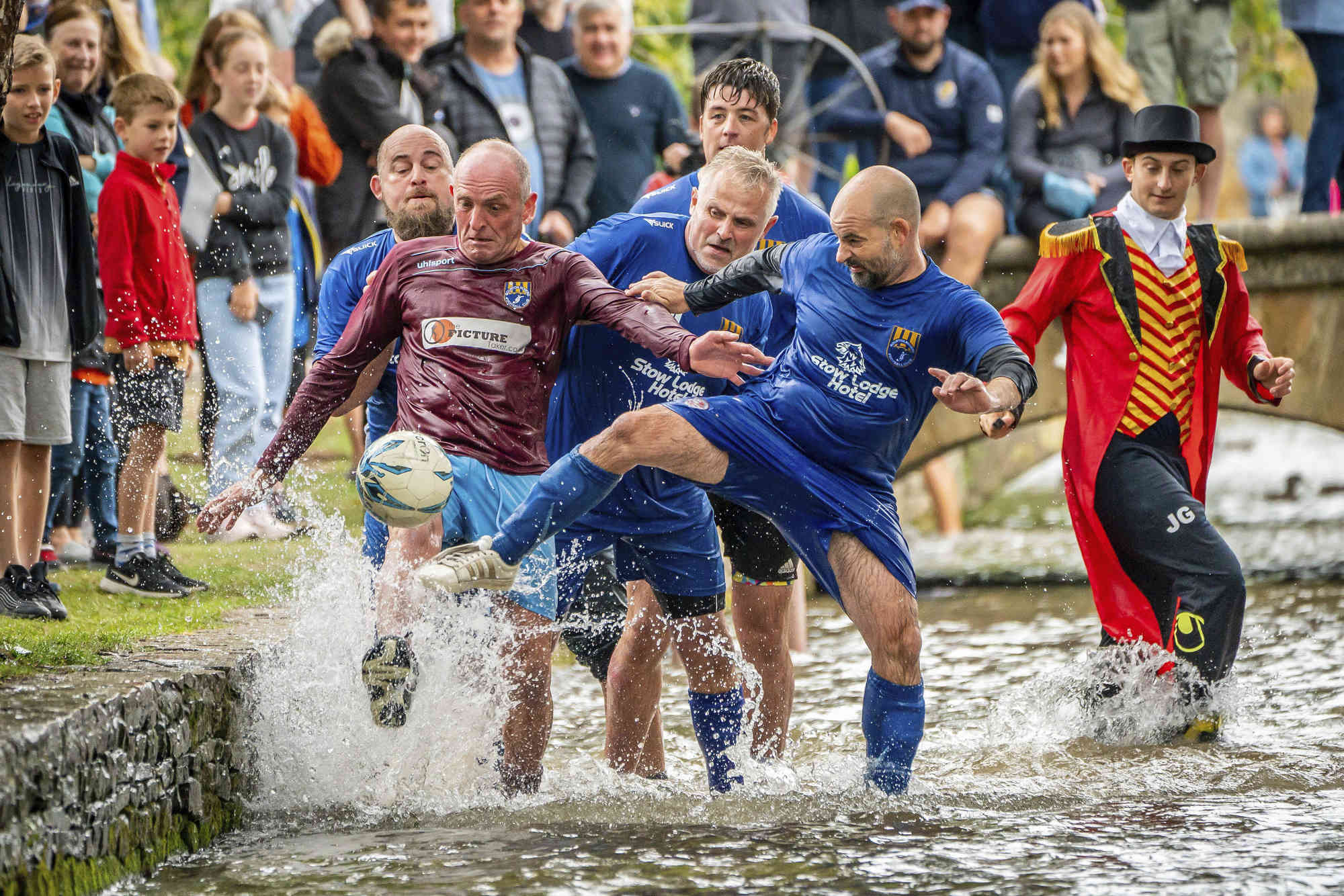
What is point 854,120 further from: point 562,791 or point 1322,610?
point 562,791

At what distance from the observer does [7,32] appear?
5.33 metres

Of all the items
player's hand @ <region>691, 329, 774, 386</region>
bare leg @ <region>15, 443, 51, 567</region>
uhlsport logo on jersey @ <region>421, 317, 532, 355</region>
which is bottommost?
bare leg @ <region>15, 443, 51, 567</region>

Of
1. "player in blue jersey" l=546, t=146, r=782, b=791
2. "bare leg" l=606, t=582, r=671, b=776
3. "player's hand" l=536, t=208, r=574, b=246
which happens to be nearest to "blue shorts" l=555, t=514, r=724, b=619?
"player in blue jersey" l=546, t=146, r=782, b=791

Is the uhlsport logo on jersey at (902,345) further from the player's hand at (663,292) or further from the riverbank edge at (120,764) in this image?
the riverbank edge at (120,764)

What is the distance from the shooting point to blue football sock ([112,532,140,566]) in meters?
7.52

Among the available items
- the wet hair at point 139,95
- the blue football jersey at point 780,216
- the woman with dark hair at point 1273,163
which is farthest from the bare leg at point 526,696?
the woman with dark hair at point 1273,163

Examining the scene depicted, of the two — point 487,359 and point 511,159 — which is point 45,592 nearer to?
point 487,359

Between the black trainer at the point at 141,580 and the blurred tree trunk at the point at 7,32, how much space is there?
8.44 ft

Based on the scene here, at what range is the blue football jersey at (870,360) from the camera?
5590mm

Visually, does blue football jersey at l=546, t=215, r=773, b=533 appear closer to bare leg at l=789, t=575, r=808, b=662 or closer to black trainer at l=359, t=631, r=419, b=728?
black trainer at l=359, t=631, r=419, b=728

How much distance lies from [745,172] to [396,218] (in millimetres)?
1397

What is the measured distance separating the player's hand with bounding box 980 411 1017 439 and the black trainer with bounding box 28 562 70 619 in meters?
3.52

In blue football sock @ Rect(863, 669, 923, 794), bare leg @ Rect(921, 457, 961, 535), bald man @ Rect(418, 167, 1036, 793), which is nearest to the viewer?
bald man @ Rect(418, 167, 1036, 793)

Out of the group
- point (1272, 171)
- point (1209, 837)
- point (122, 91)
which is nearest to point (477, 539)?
point (1209, 837)
